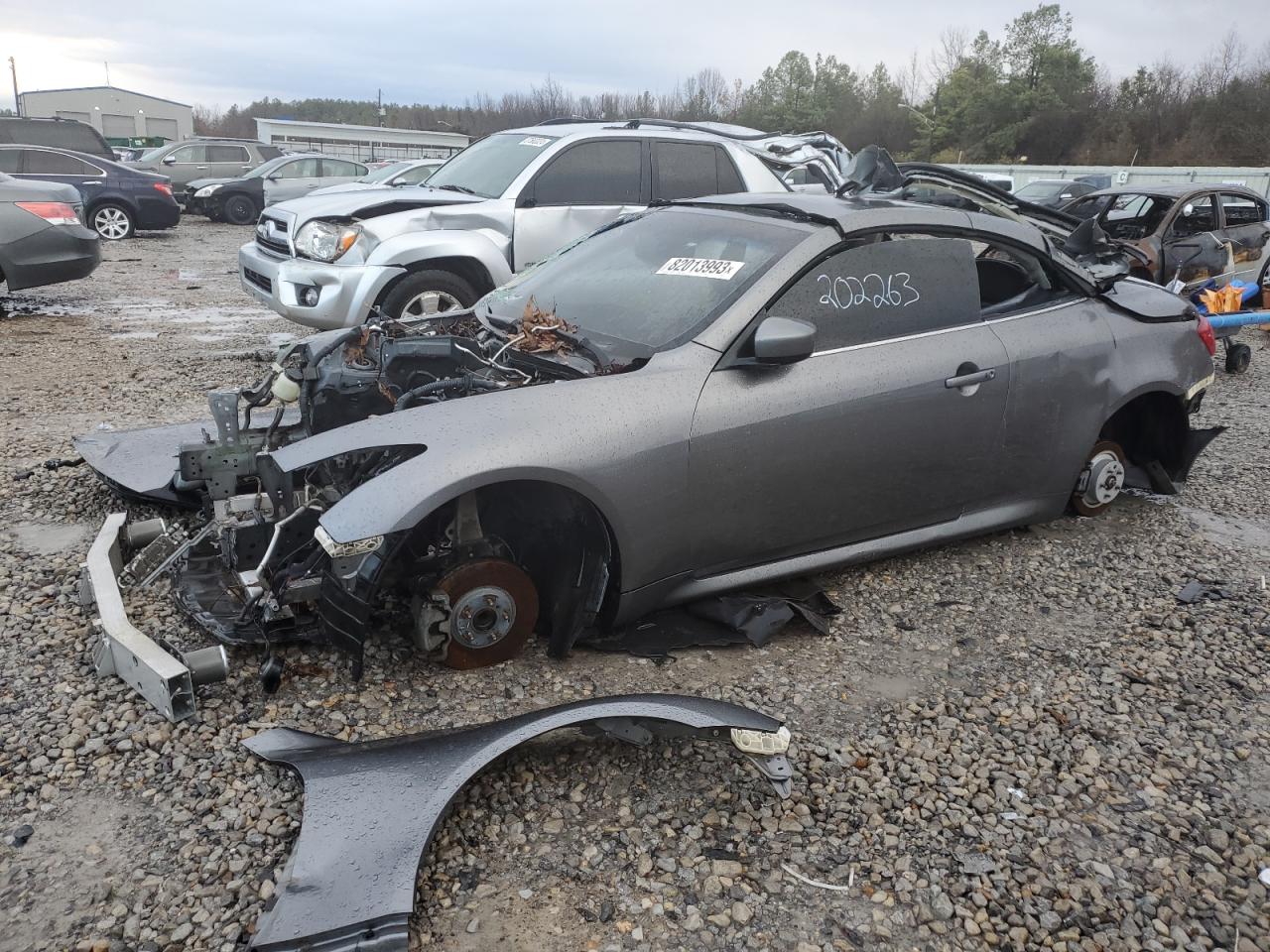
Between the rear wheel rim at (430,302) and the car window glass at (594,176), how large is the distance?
1.07 meters

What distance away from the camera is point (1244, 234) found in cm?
1055

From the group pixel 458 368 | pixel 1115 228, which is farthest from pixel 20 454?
pixel 1115 228

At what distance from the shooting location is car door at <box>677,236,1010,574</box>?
3312 millimetres

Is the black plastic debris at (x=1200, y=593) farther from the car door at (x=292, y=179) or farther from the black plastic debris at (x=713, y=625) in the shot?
the car door at (x=292, y=179)

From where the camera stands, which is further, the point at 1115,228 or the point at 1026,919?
the point at 1115,228

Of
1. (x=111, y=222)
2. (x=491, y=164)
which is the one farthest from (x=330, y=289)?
(x=111, y=222)

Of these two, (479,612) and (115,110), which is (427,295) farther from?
(115,110)

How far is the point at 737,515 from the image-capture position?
11.0 feet

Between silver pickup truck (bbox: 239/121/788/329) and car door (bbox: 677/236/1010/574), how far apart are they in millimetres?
3486

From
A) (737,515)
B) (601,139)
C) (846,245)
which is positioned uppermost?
(601,139)

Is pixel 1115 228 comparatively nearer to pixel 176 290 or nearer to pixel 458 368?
pixel 458 368

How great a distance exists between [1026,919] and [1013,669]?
1290 mm

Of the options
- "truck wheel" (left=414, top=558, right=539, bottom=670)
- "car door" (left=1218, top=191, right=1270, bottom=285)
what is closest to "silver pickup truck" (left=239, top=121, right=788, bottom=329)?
"truck wheel" (left=414, top=558, right=539, bottom=670)

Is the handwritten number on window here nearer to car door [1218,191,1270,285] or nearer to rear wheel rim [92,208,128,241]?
car door [1218,191,1270,285]
